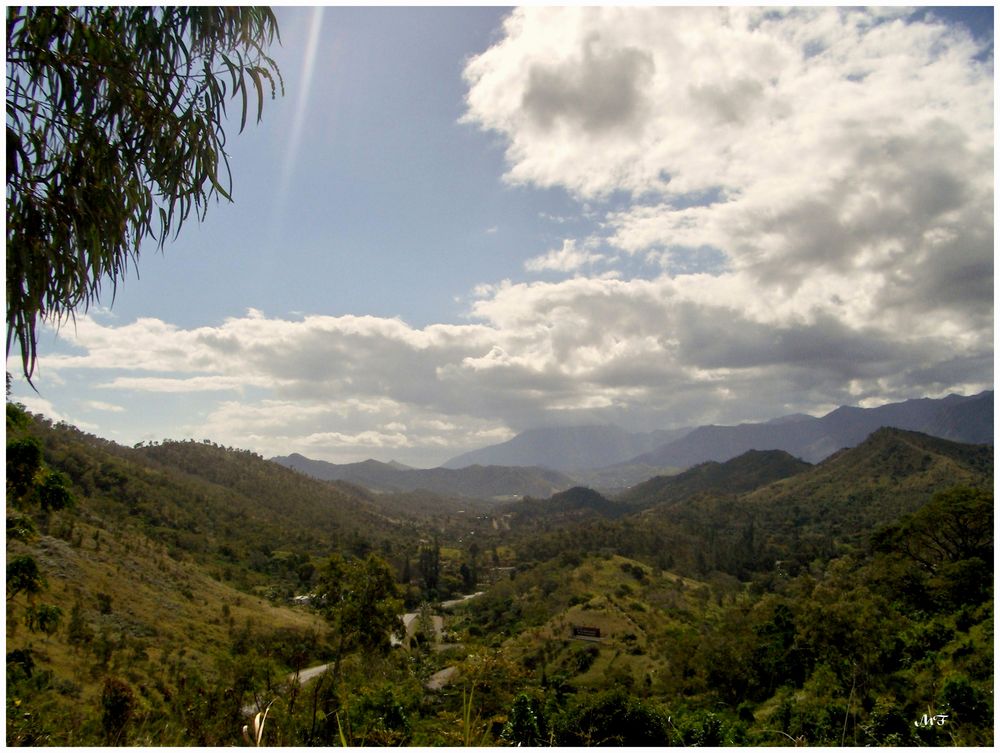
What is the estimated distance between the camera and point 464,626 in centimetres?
4094

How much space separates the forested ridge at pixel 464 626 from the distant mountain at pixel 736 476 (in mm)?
76924

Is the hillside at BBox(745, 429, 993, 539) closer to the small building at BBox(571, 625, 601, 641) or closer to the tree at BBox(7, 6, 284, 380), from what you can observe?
the small building at BBox(571, 625, 601, 641)

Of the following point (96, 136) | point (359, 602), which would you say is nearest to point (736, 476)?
point (359, 602)

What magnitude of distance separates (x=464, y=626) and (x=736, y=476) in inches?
6310

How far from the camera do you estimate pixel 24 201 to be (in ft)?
10.3

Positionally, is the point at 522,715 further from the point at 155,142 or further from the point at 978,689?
the point at 155,142

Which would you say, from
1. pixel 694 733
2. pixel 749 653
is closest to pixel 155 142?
pixel 694 733

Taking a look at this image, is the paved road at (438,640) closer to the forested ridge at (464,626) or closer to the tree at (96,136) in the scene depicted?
the forested ridge at (464,626)

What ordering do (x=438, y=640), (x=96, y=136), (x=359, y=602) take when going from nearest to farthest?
(x=96, y=136) < (x=359, y=602) < (x=438, y=640)

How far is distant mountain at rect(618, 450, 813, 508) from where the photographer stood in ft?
547

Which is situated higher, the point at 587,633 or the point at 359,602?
the point at 359,602

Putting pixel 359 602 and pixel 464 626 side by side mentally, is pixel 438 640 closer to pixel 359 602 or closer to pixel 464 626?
pixel 359 602

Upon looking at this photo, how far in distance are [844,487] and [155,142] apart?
12700cm

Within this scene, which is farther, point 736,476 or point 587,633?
point 736,476
